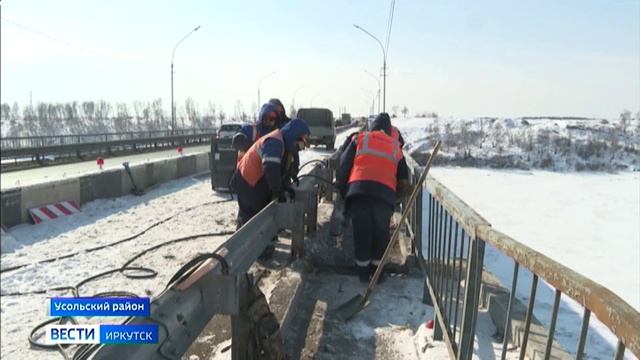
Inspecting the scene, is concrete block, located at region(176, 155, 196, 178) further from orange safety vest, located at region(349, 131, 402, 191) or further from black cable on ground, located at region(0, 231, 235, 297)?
orange safety vest, located at region(349, 131, 402, 191)

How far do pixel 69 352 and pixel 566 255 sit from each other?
12.3 meters

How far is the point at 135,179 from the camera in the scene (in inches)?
484

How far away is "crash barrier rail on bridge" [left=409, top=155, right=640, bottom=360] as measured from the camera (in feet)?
4.49

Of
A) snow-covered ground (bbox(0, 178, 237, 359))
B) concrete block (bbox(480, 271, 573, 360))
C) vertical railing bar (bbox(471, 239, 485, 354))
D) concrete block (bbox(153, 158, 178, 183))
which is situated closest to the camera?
vertical railing bar (bbox(471, 239, 485, 354))

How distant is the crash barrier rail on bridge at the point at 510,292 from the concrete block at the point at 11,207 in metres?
6.77

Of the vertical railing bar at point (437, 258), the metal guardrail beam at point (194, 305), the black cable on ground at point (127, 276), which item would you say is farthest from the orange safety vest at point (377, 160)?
the black cable on ground at point (127, 276)

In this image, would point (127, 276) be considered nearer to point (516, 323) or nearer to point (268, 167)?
point (268, 167)

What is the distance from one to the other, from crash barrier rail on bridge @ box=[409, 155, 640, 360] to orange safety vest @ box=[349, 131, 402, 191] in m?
0.58

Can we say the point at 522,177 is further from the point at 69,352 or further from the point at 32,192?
the point at 69,352

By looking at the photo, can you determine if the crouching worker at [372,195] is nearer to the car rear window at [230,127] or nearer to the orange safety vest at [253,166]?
the orange safety vest at [253,166]

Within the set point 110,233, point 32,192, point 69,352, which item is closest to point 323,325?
point 69,352

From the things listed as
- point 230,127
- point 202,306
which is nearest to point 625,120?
point 230,127

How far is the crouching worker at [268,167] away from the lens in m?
5.36

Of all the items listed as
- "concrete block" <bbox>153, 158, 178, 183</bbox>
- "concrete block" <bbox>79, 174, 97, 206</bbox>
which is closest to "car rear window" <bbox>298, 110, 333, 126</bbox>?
"concrete block" <bbox>153, 158, 178, 183</bbox>
